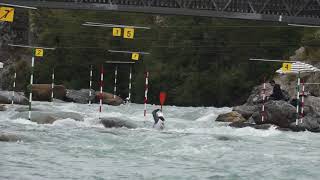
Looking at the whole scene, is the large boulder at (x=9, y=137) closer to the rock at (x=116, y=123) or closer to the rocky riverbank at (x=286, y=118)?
the rock at (x=116, y=123)

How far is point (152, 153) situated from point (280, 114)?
902 cm

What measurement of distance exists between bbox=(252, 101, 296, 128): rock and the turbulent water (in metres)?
1.94

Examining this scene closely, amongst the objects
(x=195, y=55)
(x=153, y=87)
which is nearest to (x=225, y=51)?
(x=195, y=55)

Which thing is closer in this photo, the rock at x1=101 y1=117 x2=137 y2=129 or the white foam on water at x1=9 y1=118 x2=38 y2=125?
the white foam on water at x1=9 y1=118 x2=38 y2=125

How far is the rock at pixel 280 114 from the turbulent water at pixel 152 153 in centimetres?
194

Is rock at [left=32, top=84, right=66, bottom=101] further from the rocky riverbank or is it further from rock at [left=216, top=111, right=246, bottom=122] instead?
the rocky riverbank

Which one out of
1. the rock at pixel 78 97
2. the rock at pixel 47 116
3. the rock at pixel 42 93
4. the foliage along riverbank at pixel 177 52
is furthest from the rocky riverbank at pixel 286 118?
the foliage along riverbank at pixel 177 52

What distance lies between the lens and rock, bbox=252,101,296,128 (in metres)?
21.1

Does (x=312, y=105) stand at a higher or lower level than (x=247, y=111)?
higher

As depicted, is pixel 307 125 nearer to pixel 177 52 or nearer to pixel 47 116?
pixel 47 116

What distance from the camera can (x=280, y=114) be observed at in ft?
69.7

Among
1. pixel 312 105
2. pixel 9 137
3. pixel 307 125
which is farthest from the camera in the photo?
pixel 312 105

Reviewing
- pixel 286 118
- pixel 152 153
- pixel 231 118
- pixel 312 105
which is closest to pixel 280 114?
pixel 286 118

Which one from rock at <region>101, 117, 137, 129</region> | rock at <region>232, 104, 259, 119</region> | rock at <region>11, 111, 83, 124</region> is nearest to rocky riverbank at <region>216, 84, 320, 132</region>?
rock at <region>232, 104, 259, 119</region>
